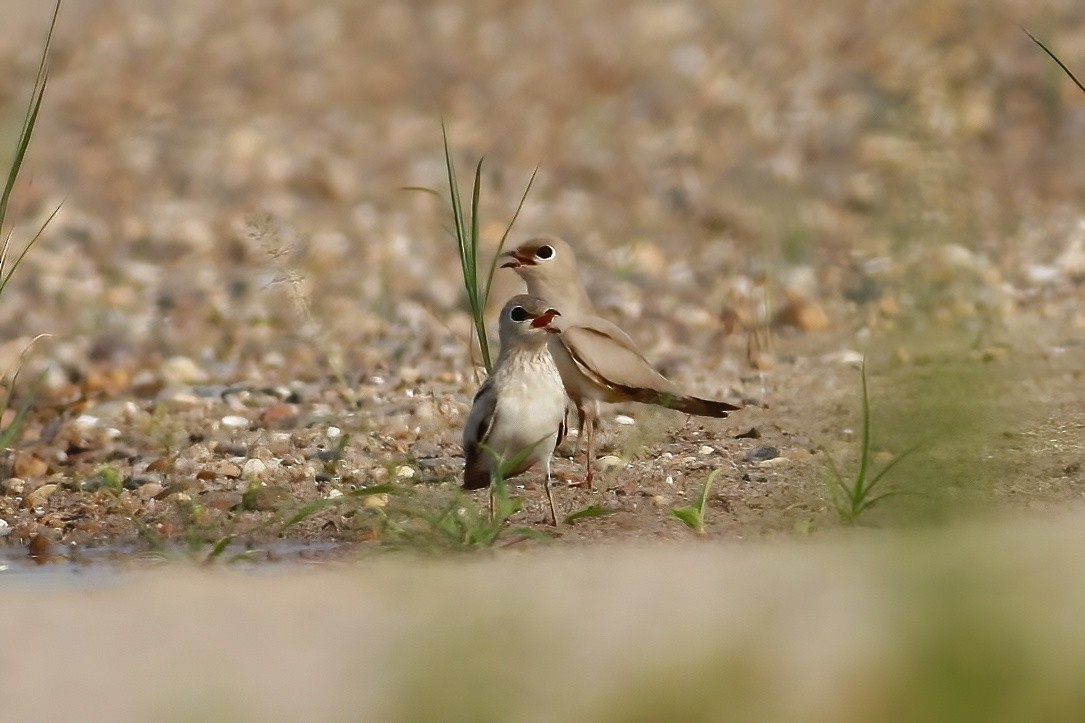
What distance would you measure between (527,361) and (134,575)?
1.32 m

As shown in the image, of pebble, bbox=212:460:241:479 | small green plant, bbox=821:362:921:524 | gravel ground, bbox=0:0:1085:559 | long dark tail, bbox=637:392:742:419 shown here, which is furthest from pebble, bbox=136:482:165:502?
small green plant, bbox=821:362:921:524

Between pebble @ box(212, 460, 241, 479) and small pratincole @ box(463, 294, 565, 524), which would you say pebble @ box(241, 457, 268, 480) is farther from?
small pratincole @ box(463, 294, 565, 524)

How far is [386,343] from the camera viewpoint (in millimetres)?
7992

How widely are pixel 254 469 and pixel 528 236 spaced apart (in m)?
4.29

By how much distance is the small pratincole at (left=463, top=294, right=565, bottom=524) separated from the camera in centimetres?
514

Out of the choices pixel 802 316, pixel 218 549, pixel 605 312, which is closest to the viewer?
pixel 218 549

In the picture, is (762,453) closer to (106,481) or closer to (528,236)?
(106,481)

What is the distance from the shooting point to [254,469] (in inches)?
230

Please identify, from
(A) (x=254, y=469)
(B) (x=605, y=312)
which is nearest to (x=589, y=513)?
(A) (x=254, y=469)

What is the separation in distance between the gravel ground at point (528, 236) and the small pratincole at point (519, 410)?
182 mm

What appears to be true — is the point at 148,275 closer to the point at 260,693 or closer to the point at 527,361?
Result: the point at 527,361

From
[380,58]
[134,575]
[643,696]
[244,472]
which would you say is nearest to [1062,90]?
[380,58]

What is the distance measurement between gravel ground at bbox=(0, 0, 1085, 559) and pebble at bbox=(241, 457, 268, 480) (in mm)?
28

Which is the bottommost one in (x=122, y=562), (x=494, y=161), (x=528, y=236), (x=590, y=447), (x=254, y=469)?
(x=122, y=562)
